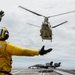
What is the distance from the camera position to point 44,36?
153 feet

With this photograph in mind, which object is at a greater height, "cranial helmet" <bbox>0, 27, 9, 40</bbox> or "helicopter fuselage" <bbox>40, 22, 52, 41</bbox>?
"helicopter fuselage" <bbox>40, 22, 52, 41</bbox>

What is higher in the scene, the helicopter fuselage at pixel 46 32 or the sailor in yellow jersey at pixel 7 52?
the helicopter fuselage at pixel 46 32

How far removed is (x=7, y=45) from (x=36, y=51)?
696 millimetres

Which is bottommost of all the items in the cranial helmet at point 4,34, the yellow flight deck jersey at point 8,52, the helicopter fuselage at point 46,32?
the yellow flight deck jersey at point 8,52

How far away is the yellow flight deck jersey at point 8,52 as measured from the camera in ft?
21.4

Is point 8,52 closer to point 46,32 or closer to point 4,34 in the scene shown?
point 4,34

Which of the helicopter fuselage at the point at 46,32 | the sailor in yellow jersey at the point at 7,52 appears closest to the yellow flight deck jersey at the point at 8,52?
the sailor in yellow jersey at the point at 7,52

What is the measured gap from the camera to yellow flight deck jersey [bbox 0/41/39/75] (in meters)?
6.53

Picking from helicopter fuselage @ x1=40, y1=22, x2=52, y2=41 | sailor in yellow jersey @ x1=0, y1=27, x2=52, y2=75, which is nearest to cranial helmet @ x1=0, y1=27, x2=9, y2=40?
sailor in yellow jersey @ x1=0, y1=27, x2=52, y2=75

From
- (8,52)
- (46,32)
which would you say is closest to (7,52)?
(8,52)

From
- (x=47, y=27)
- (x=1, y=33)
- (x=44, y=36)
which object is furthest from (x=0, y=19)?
(x=47, y=27)

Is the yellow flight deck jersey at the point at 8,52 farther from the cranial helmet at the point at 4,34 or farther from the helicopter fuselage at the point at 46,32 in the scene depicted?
the helicopter fuselage at the point at 46,32

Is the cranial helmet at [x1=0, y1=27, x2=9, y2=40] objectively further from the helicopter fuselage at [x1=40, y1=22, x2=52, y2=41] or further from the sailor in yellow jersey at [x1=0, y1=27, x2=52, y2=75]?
the helicopter fuselage at [x1=40, y1=22, x2=52, y2=41]

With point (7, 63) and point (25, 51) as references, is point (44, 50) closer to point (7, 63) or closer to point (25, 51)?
point (25, 51)
